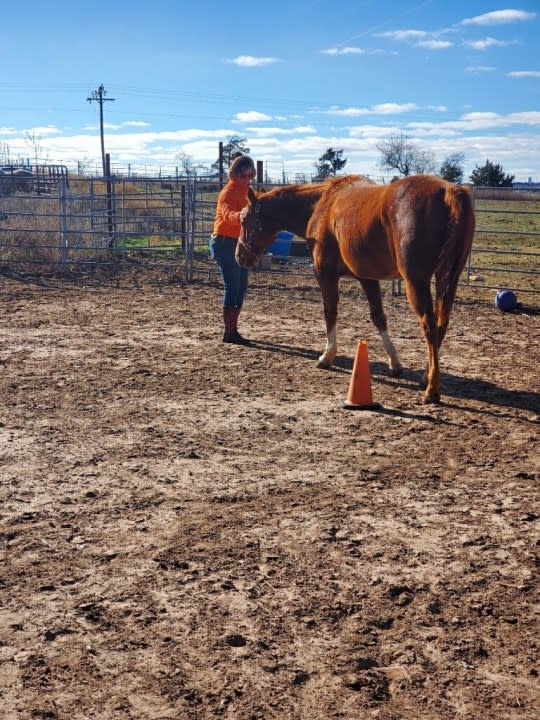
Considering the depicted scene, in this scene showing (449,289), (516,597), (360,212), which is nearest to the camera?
(516,597)

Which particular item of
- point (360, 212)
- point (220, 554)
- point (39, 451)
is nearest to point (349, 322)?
point (360, 212)

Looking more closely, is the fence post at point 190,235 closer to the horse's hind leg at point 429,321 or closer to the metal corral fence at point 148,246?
the metal corral fence at point 148,246

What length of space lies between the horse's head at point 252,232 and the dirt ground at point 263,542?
1237 millimetres

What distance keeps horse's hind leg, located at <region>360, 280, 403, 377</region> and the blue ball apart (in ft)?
11.5

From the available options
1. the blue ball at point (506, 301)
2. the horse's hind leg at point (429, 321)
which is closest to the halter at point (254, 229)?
the horse's hind leg at point (429, 321)

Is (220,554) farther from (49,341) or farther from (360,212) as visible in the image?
(49,341)

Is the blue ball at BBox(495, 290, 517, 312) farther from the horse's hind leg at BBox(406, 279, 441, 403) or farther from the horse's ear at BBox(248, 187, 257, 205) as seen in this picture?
the horse's hind leg at BBox(406, 279, 441, 403)

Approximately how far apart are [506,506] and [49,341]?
18.1 feet

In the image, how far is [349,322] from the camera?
30.0 ft

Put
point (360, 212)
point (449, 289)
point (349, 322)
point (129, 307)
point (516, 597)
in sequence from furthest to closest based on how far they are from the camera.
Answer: point (129, 307) < point (349, 322) < point (360, 212) < point (449, 289) < point (516, 597)

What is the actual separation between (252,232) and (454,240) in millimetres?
2689

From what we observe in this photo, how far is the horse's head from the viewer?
753 centimetres

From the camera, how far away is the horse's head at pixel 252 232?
7527 millimetres

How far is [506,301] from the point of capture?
9.85m
